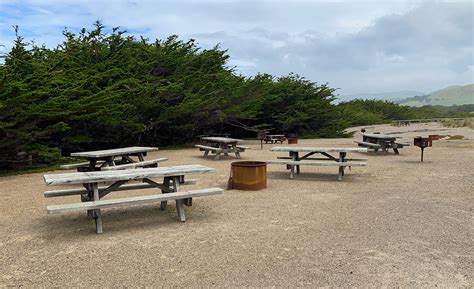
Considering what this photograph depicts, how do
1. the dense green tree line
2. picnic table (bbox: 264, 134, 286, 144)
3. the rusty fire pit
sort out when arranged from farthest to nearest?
1. picnic table (bbox: 264, 134, 286, 144)
2. the dense green tree line
3. the rusty fire pit

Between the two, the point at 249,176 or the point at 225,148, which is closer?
the point at 249,176

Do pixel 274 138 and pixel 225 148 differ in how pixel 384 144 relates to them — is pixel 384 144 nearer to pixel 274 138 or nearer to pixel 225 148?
pixel 225 148

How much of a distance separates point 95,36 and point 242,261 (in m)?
13.8

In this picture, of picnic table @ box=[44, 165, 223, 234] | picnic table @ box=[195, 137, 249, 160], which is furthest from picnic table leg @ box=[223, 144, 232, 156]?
picnic table @ box=[44, 165, 223, 234]

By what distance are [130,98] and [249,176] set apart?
8.13 m

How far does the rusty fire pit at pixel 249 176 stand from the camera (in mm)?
7070

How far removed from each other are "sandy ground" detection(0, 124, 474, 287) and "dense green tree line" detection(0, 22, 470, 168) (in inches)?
112

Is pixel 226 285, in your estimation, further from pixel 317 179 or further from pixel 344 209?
pixel 317 179

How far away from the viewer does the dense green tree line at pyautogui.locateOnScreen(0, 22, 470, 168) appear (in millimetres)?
9430

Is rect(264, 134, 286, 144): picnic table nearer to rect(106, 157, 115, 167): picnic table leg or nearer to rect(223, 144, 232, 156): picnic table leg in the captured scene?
rect(223, 144, 232, 156): picnic table leg

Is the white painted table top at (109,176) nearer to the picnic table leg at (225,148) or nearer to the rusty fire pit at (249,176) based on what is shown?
the rusty fire pit at (249,176)

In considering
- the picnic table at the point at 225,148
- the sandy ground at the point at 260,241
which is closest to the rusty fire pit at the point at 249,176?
the sandy ground at the point at 260,241

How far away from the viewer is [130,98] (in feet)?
45.5

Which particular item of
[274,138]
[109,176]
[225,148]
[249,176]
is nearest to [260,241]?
[109,176]
